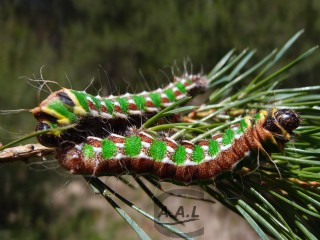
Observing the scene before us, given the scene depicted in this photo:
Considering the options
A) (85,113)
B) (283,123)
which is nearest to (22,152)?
(85,113)

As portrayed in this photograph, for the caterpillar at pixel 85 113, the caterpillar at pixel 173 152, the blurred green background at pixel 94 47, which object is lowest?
the caterpillar at pixel 173 152

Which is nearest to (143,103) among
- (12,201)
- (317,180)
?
(317,180)

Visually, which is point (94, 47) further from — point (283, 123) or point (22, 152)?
point (283, 123)

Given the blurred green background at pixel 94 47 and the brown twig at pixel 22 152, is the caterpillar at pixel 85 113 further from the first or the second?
the blurred green background at pixel 94 47

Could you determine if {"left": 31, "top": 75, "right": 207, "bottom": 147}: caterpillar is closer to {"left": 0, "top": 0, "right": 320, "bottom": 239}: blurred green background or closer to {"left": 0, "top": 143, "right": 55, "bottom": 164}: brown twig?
{"left": 0, "top": 143, "right": 55, "bottom": 164}: brown twig

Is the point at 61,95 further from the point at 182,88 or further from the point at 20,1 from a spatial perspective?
the point at 20,1

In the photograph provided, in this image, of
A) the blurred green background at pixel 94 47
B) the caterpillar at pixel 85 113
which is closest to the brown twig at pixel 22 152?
the caterpillar at pixel 85 113
